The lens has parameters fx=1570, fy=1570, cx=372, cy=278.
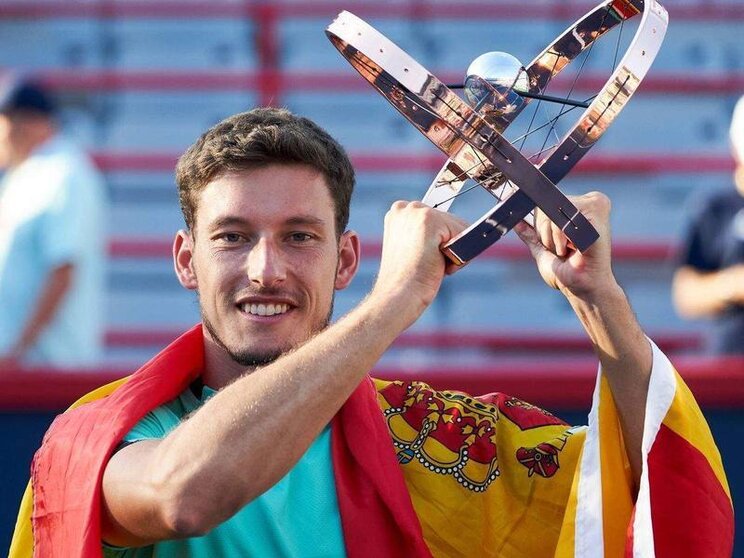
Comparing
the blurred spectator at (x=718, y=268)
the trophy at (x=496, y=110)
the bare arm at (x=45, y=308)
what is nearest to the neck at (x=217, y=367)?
the trophy at (x=496, y=110)

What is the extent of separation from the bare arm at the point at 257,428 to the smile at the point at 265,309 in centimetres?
20

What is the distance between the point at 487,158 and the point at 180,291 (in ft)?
16.2

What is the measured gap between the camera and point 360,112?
737cm

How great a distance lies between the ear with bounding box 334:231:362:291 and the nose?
0.24 m

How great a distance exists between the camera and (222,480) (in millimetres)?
2170

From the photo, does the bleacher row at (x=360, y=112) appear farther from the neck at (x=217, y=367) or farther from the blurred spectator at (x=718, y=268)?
the neck at (x=217, y=367)

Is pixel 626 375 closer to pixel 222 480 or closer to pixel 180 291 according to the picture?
pixel 222 480

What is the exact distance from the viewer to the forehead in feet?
8.12

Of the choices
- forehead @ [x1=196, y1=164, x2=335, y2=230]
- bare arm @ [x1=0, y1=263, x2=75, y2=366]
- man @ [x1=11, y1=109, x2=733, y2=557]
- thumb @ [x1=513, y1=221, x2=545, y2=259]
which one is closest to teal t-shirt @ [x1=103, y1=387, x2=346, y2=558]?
man @ [x1=11, y1=109, x2=733, y2=557]

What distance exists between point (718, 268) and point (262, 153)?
2.53 metres

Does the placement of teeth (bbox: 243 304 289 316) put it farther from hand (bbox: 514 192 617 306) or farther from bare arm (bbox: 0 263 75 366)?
bare arm (bbox: 0 263 75 366)

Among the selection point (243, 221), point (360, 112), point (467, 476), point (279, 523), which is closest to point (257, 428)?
point (279, 523)

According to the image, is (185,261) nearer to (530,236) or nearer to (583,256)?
(530,236)

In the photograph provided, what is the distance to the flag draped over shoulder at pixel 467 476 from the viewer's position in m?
2.43
